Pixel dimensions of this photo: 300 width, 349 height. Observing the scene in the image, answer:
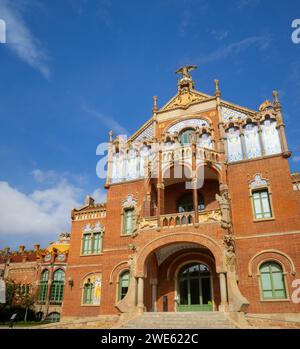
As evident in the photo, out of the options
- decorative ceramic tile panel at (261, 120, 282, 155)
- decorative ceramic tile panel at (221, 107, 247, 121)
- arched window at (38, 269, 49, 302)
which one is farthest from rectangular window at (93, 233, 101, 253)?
arched window at (38, 269, 49, 302)

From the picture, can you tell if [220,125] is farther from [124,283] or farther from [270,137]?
[124,283]

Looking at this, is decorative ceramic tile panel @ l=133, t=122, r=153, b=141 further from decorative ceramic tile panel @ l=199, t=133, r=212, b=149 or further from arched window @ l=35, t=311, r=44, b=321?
arched window @ l=35, t=311, r=44, b=321

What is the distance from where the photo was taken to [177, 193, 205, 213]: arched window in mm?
20375

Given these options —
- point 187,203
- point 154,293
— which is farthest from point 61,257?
point 187,203

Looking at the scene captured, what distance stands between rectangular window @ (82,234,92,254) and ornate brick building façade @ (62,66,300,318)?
0.07 metres

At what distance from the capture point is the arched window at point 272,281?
52.9 ft

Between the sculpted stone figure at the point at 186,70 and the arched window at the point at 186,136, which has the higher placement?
the sculpted stone figure at the point at 186,70

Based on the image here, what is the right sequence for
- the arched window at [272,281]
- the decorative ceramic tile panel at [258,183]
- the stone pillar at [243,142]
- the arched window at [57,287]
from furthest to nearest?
the arched window at [57,287]
the stone pillar at [243,142]
the decorative ceramic tile panel at [258,183]
the arched window at [272,281]

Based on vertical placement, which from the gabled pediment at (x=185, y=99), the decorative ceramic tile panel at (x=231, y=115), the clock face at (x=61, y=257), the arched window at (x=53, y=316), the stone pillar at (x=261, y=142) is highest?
the gabled pediment at (x=185, y=99)

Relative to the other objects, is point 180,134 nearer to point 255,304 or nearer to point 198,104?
point 198,104

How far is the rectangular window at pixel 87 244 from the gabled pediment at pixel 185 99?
34.2 feet

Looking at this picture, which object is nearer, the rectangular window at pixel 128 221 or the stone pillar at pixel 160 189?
the stone pillar at pixel 160 189

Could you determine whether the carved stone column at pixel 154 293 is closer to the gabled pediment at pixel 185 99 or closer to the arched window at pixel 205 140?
the arched window at pixel 205 140

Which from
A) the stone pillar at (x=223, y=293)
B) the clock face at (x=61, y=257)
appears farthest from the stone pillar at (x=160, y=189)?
the clock face at (x=61, y=257)
